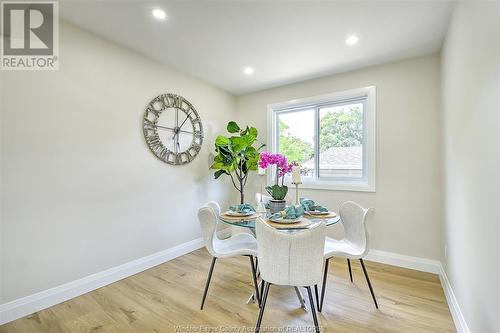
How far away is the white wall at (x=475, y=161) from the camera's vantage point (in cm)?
113

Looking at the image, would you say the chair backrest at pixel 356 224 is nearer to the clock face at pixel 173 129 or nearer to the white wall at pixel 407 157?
the white wall at pixel 407 157

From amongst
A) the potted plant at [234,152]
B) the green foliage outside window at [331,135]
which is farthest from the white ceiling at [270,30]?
the potted plant at [234,152]

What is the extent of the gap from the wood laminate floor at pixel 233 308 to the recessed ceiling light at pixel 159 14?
2656mm

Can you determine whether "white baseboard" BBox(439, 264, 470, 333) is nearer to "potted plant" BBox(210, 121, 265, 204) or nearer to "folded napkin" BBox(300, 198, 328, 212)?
"folded napkin" BBox(300, 198, 328, 212)

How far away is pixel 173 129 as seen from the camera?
318 cm

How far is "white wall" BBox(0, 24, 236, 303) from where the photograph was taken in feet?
6.31

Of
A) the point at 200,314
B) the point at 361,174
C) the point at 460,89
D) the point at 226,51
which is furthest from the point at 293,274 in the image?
the point at 226,51

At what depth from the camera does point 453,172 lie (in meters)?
2.01

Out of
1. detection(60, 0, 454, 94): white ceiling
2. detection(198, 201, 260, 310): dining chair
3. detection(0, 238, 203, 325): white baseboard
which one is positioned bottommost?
detection(0, 238, 203, 325): white baseboard

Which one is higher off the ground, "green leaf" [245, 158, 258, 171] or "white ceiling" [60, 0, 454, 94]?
"white ceiling" [60, 0, 454, 94]

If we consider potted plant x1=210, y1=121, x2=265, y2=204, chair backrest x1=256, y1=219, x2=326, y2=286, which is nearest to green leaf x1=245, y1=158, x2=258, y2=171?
potted plant x1=210, y1=121, x2=265, y2=204

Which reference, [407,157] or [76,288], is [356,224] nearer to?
[407,157]

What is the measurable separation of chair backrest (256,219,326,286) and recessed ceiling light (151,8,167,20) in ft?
6.63

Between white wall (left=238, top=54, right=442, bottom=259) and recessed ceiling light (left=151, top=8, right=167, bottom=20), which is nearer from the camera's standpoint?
recessed ceiling light (left=151, top=8, right=167, bottom=20)
